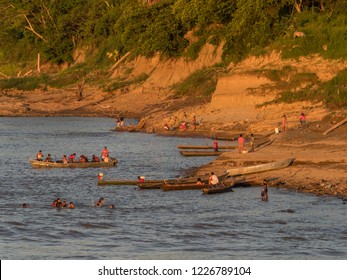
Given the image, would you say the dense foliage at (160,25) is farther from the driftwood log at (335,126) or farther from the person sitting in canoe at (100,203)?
the person sitting in canoe at (100,203)

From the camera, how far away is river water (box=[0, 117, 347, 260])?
28.7 metres

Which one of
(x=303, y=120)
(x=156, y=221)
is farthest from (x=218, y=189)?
(x=303, y=120)

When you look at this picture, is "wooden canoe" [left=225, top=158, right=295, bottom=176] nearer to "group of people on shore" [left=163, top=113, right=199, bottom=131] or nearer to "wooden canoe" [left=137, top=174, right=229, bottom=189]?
"wooden canoe" [left=137, top=174, right=229, bottom=189]

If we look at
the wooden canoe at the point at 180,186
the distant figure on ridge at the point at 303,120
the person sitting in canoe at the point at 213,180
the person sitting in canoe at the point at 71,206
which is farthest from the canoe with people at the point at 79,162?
the person sitting in canoe at the point at 71,206

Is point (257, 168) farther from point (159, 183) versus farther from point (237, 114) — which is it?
point (237, 114)

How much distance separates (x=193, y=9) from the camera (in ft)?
247

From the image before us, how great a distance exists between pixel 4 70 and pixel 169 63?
37.0 meters

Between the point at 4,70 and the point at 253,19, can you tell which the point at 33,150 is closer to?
the point at 253,19

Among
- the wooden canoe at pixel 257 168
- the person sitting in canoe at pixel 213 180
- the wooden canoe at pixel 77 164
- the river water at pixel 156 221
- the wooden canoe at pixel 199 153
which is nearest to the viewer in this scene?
the river water at pixel 156 221

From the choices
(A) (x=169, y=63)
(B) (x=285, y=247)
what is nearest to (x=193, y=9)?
(A) (x=169, y=63)

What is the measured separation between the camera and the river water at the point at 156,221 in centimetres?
2867

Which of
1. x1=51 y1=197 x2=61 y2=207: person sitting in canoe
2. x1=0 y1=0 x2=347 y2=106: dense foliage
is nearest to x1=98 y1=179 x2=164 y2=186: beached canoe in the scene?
x1=51 y1=197 x2=61 y2=207: person sitting in canoe

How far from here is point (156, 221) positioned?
33.6 metres

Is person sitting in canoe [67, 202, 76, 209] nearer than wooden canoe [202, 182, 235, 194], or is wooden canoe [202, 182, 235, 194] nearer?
person sitting in canoe [67, 202, 76, 209]
